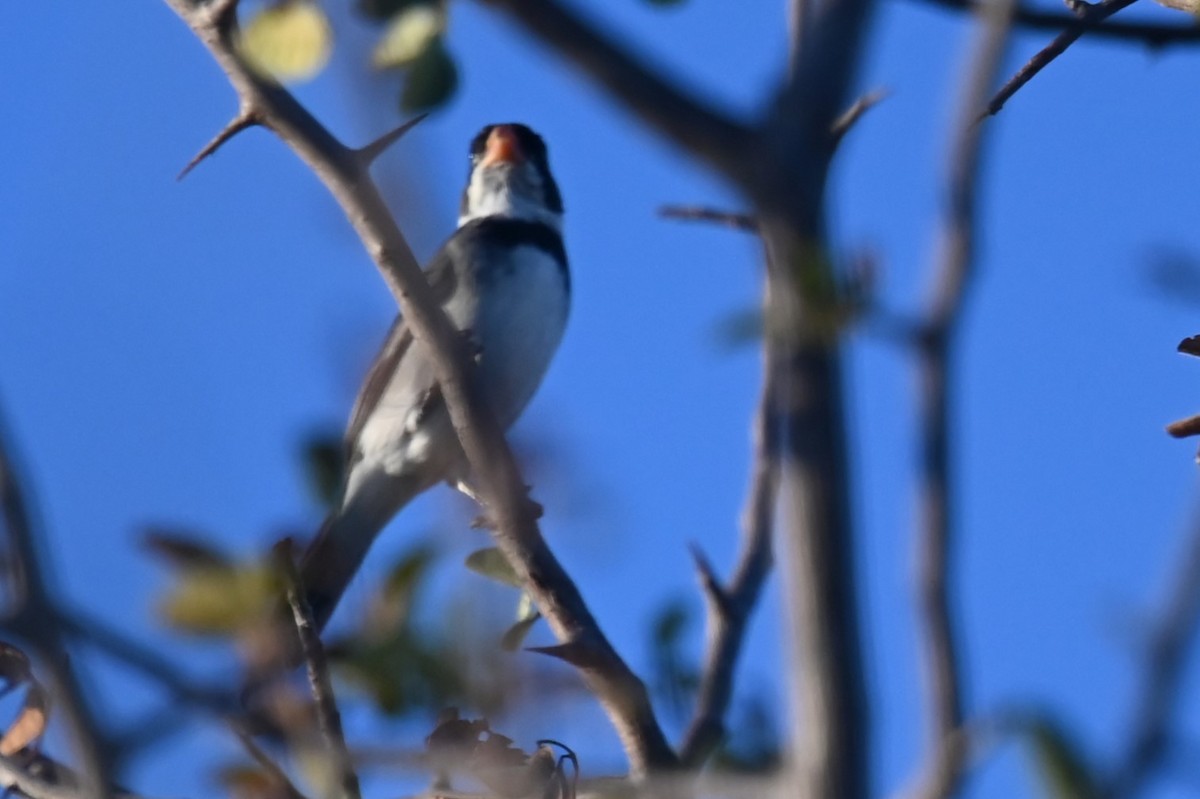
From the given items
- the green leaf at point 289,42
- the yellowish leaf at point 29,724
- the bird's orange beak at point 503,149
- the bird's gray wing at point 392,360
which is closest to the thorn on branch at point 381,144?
the green leaf at point 289,42

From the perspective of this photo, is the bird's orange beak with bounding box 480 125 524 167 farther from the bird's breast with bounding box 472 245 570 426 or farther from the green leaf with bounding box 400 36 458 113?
the green leaf with bounding box 400 36 458 113

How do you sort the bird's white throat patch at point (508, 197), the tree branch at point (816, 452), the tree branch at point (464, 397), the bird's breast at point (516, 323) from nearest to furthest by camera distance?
1. the tree branch at point (816, 452)
2. the tree branch at point (464, 397)
3. the bird's breast at point (516, 323)
4. the bird's white throat patch at point (508, 197)

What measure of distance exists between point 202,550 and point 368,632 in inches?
10.8

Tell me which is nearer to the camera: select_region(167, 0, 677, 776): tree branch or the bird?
select_region(167, 0, 677, 776): tree branch

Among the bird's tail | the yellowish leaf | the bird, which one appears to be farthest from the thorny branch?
the bird's tail

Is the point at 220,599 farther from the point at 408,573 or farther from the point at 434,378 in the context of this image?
the point at 434,378

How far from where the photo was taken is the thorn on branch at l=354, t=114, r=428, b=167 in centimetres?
236

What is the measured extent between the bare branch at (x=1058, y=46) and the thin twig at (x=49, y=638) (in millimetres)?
1726

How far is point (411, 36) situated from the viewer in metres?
2.15

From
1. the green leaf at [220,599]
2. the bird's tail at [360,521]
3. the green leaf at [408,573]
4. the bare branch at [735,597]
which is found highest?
the green leaf at [220,599]

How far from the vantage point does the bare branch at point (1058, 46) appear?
2587mm

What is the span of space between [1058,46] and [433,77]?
1.13m

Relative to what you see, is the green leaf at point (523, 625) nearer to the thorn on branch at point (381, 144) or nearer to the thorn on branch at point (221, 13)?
the thorn on branch at point (381, 144)

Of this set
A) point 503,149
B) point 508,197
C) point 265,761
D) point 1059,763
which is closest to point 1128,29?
point 265,761
